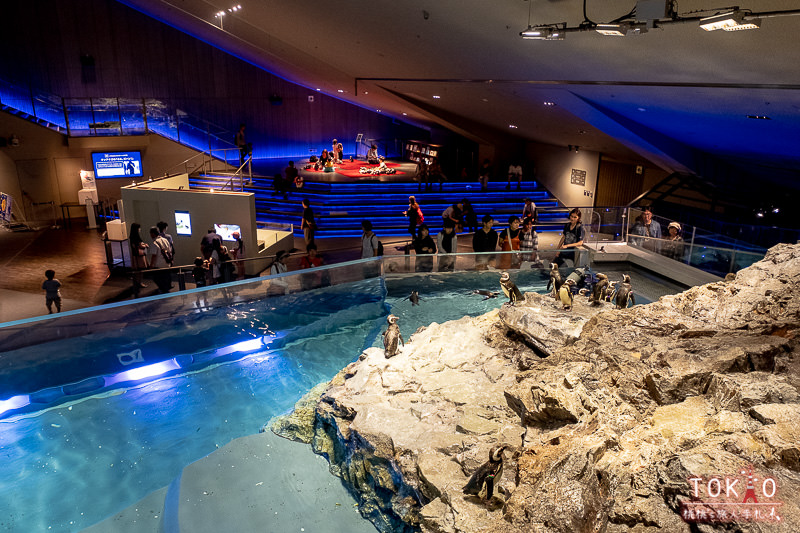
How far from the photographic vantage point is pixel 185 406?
6.39m

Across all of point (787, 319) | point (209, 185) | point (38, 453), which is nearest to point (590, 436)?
point (787, 319)

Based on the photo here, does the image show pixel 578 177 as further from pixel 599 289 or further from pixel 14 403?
A: pixel 14 403

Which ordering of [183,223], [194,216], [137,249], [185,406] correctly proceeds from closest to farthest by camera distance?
[185,406], [137,249], [194,216], [183,223]

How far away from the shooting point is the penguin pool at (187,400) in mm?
5027

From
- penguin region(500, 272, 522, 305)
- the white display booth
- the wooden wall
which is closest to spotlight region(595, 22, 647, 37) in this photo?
penguin region(500, 272, 522, 305)

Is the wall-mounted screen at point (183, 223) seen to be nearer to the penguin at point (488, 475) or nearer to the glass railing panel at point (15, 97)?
the glass railing panel at point (15, 97)

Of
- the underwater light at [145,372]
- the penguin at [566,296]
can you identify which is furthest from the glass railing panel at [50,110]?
the penguin at [566,296]

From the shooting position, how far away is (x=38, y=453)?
219 inches

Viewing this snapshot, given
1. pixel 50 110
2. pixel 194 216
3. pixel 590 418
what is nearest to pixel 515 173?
pixel 194 216

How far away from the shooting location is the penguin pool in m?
5.03

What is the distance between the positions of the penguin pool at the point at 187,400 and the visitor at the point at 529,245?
0.35 m

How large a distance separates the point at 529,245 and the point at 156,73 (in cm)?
1846

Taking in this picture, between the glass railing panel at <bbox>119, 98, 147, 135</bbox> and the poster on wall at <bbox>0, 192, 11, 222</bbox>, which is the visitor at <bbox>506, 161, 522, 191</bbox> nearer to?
the glass railing panel at <bbox>119, 98, 147, 135</bbox>

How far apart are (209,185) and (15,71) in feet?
35.1
